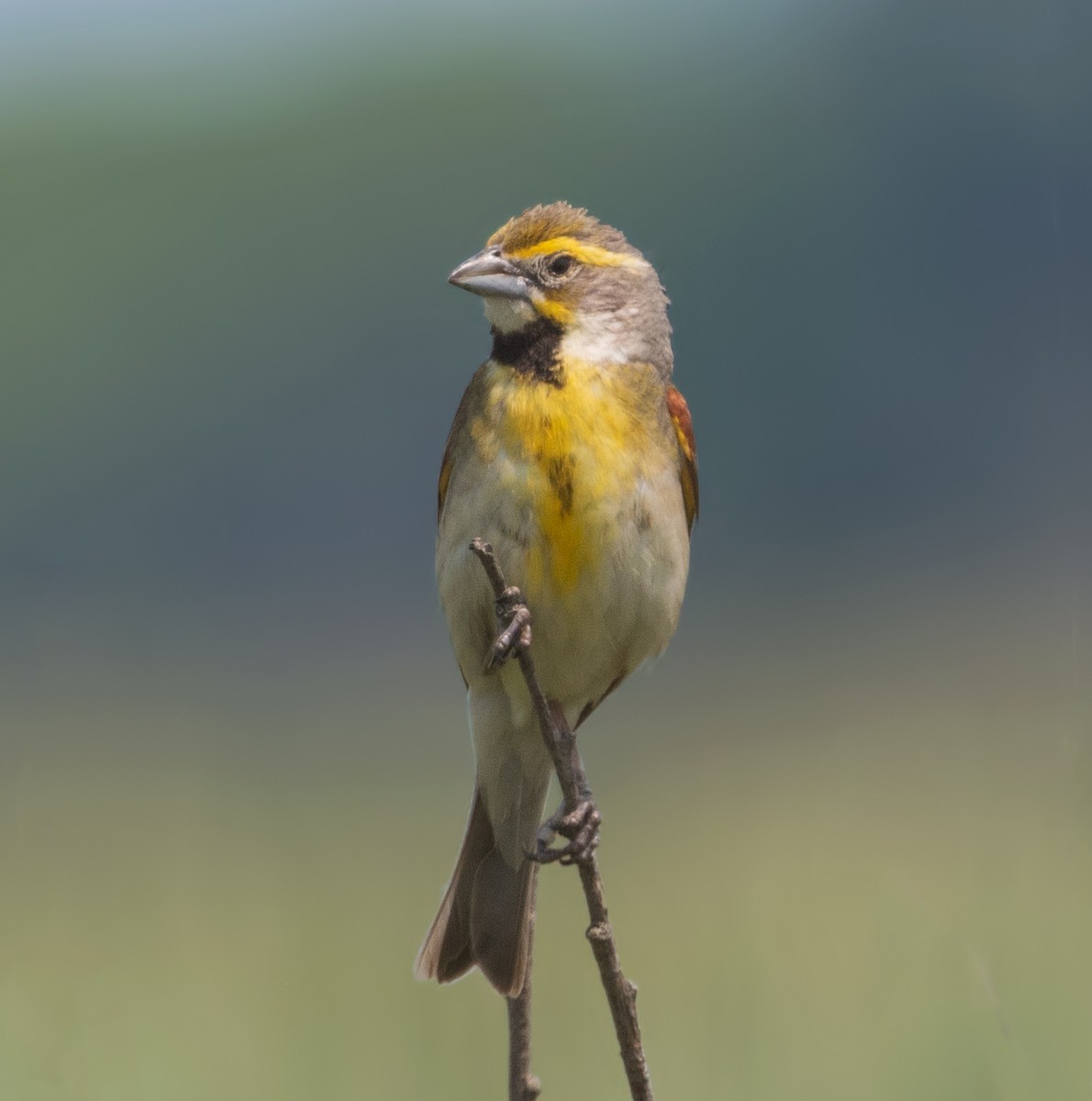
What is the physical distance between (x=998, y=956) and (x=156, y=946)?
3346mm

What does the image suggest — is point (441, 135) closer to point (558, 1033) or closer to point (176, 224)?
point (176, 224)

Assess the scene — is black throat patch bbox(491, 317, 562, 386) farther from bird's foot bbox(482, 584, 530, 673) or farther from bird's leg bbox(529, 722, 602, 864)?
bird's leg bbox(529, 722, 602, 864)

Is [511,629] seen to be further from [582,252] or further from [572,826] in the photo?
[582,252]

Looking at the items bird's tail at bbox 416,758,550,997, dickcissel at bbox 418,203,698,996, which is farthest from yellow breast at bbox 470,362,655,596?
bird's tail at bbox 416,758,550,997

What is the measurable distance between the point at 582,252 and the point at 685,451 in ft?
1.65

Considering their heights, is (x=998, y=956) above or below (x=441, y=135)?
below

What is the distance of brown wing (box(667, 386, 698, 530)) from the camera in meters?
3.26

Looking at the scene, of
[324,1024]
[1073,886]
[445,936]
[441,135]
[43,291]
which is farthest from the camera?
[441,135]

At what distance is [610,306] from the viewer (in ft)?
10.5

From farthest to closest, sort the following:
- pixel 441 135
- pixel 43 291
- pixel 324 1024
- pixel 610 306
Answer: pixel 441 135 < pixel 43 291 < pixel 324 1024 < pixel 610 306

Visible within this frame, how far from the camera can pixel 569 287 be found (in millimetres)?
3166

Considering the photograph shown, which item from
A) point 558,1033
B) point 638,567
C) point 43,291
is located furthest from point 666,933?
point 43,291

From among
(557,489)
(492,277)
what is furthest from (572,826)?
(492,277)

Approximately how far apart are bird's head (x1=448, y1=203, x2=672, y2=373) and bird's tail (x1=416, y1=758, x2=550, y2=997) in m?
1.10
